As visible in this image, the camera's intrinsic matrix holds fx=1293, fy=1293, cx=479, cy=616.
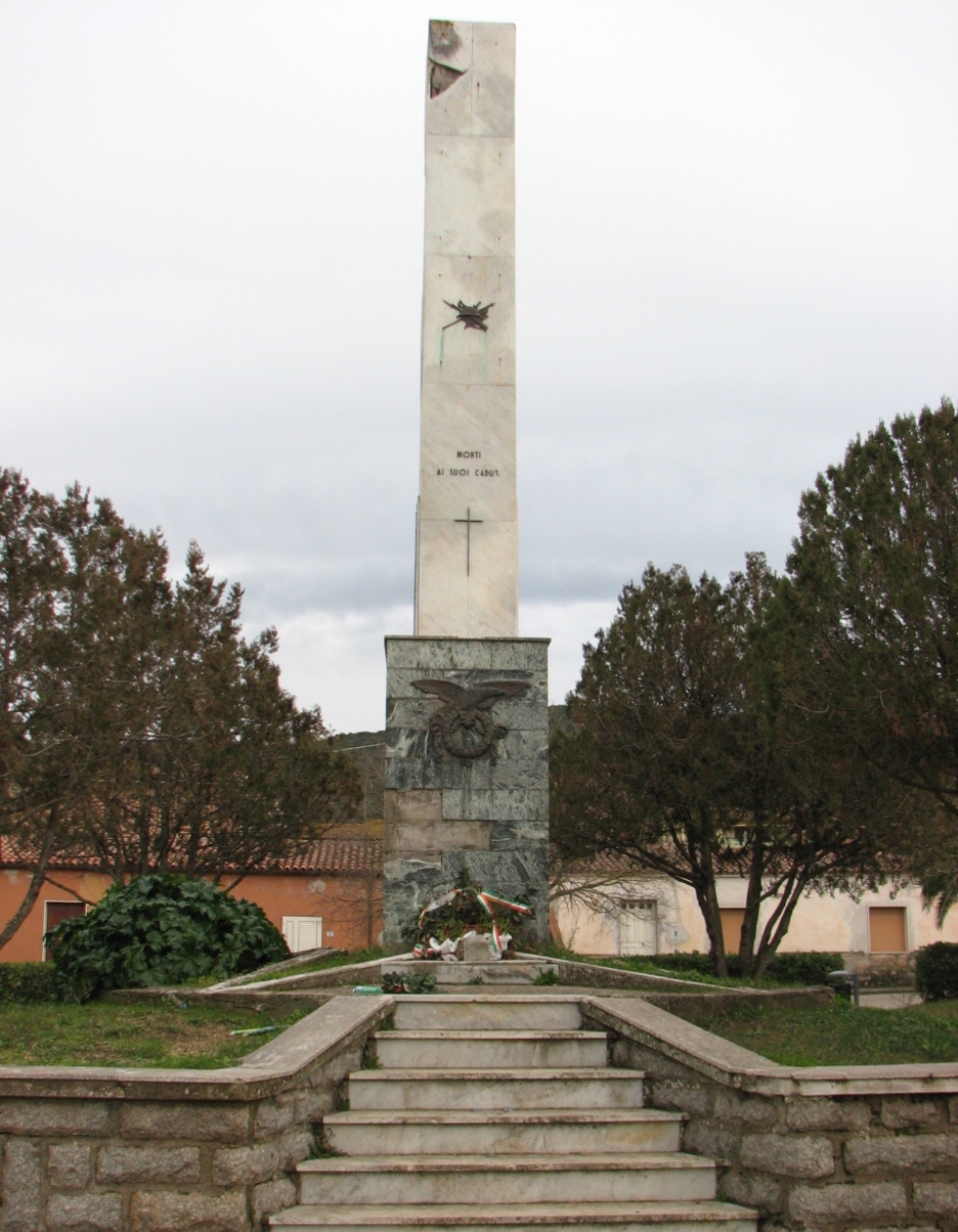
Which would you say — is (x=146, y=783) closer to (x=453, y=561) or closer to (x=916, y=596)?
(x=453, y=561)

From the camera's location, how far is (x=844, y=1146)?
527 centimetres

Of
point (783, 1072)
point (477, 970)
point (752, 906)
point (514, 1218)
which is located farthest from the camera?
point (752, 906)

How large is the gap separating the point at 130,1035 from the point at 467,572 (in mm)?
5164

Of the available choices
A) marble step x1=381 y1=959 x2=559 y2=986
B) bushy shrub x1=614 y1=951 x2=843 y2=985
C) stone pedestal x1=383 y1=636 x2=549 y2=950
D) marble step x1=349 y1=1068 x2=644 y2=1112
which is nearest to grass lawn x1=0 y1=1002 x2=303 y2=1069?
marble step x1=349 y1=1068 x2=644 y2=1112

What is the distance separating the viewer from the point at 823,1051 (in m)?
6.60

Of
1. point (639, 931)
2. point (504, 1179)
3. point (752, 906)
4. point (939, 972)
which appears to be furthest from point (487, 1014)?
point (639, 931)

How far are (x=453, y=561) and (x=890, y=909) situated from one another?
22943 millimetres

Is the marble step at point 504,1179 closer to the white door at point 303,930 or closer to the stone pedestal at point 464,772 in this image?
the stone pedestal at point 464,772

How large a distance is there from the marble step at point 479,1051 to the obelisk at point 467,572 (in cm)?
339

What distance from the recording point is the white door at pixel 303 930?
28031 millimetres

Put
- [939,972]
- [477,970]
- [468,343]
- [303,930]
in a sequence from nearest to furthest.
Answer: [477,970] < [468,343] < [939,972] < [303,930]

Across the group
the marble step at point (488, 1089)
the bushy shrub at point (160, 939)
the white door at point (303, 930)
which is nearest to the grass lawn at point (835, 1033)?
the marble step at point (488, 1089)

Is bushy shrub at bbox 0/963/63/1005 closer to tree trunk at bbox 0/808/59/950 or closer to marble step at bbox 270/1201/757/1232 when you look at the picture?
tree trunk at bbox 0/808/59/950

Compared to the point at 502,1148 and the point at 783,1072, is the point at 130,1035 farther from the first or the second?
the point at 783,1072
